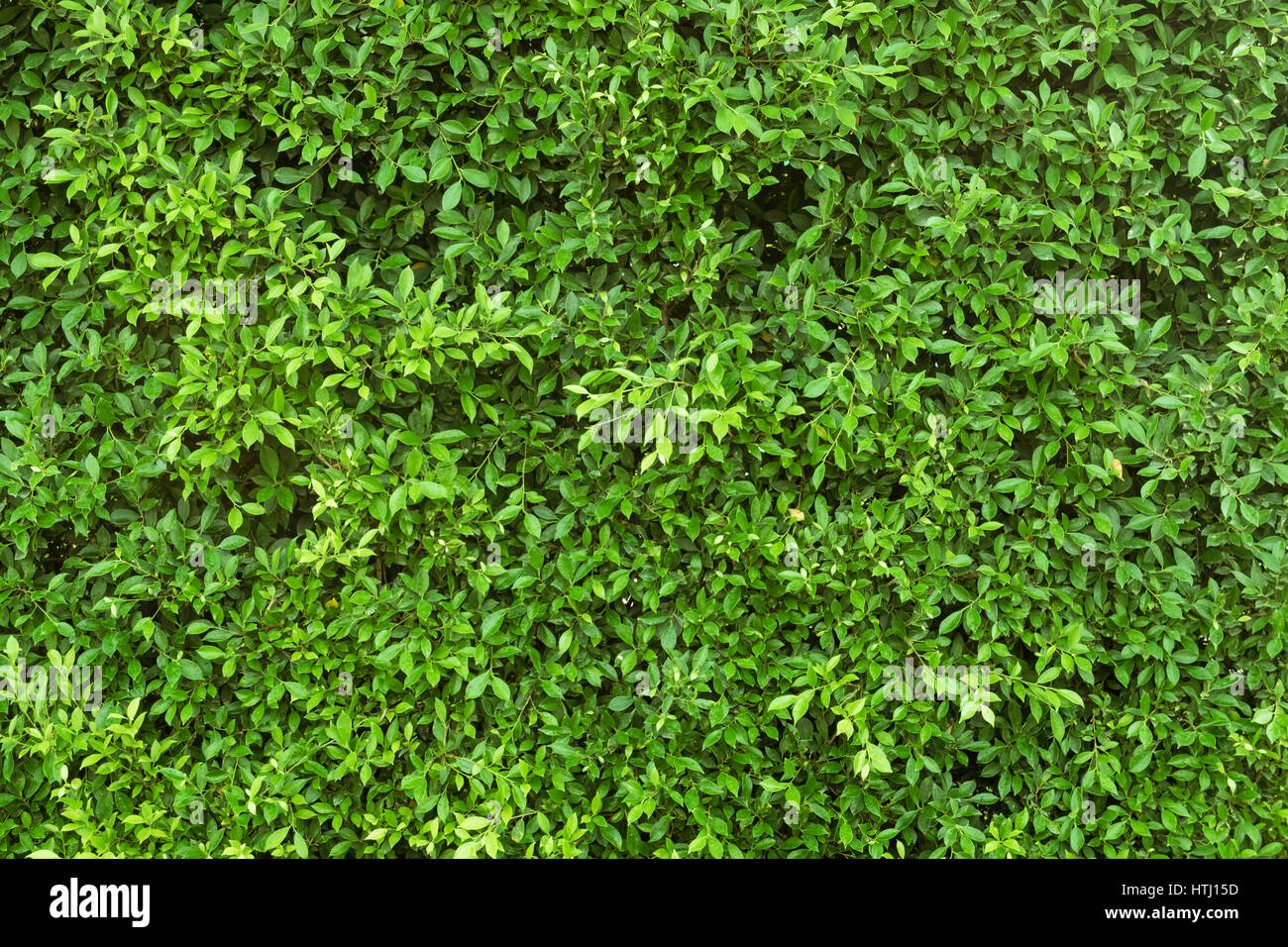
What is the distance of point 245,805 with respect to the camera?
2943mm

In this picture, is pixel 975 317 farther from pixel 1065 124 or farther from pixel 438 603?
pixel 438 603

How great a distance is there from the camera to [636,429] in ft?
9.56

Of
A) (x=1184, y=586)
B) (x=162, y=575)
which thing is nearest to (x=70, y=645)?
(x=162, y=575)

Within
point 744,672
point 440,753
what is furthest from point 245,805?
point 744,672

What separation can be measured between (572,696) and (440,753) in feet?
1.53

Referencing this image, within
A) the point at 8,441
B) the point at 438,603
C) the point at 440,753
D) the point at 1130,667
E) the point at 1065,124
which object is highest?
the point at 1065,124

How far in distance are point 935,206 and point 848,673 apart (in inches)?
61.0

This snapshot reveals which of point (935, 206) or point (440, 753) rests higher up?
point (935, 206)

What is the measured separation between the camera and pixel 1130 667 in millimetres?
3070

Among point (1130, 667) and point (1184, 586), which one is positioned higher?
point (1184, 586)

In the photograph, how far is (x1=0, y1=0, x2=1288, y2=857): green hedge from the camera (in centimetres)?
287

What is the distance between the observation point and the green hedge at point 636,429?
9.43 feet

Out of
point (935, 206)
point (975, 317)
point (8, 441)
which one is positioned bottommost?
point (8, 441)

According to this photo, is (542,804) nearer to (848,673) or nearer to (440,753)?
(440,753)
